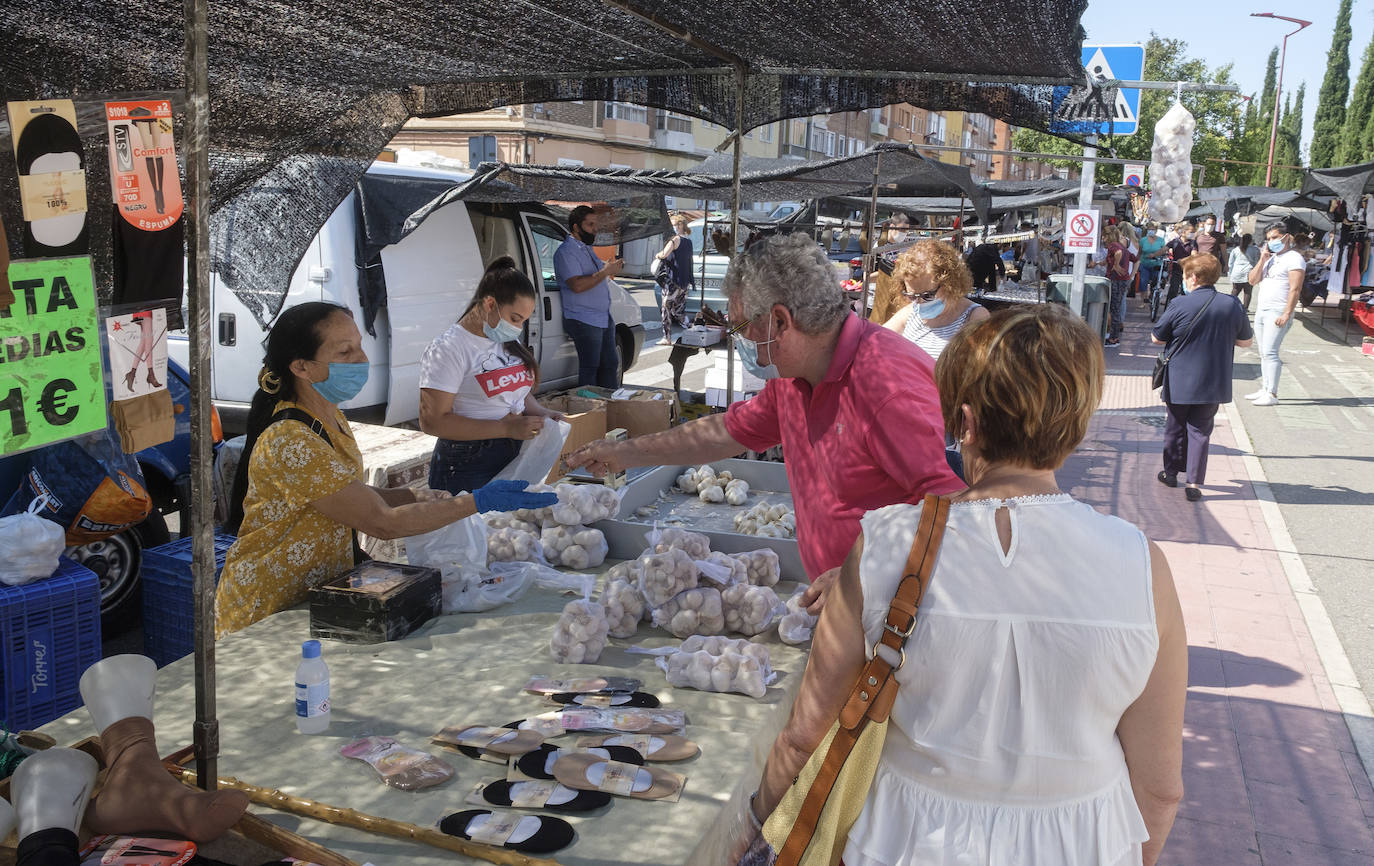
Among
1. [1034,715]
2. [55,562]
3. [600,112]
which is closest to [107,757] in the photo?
[1034,715]

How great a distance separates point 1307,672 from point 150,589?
5.46 meters

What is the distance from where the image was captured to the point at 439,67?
3.84 metres

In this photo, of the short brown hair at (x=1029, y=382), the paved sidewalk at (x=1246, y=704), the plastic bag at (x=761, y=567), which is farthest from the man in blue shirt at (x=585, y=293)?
the short brown hair at (x=1029, y=382)

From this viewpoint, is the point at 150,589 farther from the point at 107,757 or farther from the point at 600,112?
the point at 600,112

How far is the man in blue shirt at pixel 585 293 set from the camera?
30.2ft

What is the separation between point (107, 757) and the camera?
1880 millimetres

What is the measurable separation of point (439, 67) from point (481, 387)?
55.3 inches

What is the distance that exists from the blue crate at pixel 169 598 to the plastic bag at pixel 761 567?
2307mm

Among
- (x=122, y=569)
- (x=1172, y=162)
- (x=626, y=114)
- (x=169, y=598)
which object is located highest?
(x=626, y=114)

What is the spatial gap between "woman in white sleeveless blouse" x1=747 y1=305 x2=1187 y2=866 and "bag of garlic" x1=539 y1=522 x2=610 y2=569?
198 centimetres

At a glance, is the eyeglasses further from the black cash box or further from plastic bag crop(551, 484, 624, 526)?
the black cash box

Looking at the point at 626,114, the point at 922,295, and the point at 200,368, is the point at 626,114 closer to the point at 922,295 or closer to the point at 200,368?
the point at 922,295

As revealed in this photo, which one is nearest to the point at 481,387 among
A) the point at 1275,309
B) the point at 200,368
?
the point at 200,368

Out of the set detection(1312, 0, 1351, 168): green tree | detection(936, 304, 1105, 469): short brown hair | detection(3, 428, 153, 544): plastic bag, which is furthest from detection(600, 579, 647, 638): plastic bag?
detection(1312, 0, 1351, 168): green tree
